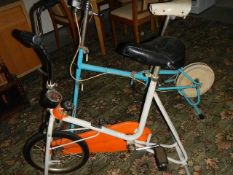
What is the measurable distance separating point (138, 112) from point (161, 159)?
71 cm

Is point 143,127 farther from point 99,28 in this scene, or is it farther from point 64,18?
point 64,18

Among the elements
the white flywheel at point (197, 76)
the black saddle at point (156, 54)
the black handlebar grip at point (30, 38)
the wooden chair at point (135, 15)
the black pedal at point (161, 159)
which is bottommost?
the black pedal at point (161, 159)

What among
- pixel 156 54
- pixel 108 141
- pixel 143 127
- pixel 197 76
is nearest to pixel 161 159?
pixel 143 127

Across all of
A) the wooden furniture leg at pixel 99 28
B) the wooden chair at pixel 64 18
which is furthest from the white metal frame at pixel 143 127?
the wooden chair at pixel 64 18

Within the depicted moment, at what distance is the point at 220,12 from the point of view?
3.74m

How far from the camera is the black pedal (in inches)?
59.9

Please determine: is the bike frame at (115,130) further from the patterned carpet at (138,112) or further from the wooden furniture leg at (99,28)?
the wooden furniture leg at (99,28)

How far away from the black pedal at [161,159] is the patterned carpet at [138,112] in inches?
7.1

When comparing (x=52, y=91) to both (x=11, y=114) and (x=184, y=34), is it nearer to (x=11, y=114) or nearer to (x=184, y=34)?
(x=11, y=114)

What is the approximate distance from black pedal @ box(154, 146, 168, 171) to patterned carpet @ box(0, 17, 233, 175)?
18 centimetres

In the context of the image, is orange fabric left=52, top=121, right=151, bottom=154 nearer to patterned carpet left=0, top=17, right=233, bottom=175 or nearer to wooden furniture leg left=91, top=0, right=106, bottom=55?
patterned carpet left=0, top=17, right=233, bottom=175

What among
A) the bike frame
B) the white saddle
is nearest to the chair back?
the bike frame

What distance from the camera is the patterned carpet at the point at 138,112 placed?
1.76 meters

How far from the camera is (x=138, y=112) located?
220cm
